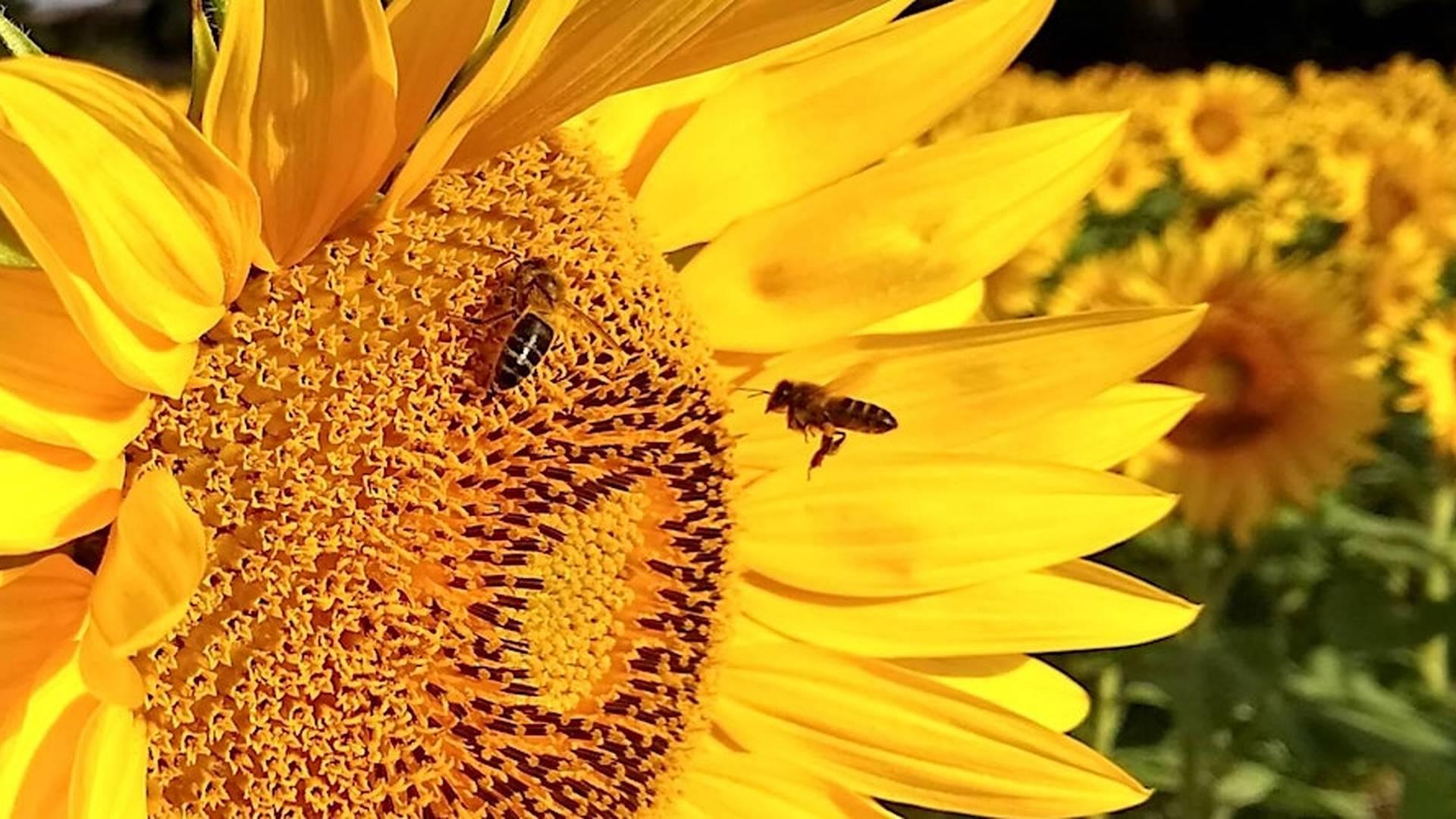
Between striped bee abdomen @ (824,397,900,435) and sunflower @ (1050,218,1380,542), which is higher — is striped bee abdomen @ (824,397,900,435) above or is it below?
below

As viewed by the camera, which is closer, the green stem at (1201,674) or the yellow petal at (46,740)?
the yellow petal at (46,740)

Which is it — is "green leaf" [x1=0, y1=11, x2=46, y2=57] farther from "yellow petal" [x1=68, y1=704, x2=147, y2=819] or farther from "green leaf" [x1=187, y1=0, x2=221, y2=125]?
"yellow petal" [x1=68, y1=704, x2=147, y2=819]

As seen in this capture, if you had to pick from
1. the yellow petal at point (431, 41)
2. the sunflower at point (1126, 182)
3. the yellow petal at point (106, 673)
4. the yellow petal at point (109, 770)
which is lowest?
the yellow petal at point (109, 770)

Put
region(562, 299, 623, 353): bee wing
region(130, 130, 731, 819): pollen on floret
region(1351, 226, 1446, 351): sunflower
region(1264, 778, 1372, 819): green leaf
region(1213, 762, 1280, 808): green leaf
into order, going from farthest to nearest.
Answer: region(1351, 226, 1446, 351): sunflower, region(1264, 778, 1372, 819): green leaf, region(1213, 762, 1280, 808): green leaf, region(562, 299, 623, 353): bee wing, region(130, 130, 731, 819): pollen on floret

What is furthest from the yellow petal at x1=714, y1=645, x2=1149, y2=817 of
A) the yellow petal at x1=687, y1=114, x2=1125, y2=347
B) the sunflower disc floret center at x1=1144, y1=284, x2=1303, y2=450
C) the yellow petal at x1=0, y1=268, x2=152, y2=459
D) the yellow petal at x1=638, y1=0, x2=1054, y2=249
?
the sunflower disc floret center at x1=1144, y1=284, x2=1303, y2=450

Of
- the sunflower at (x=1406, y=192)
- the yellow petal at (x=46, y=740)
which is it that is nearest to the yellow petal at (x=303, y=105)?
the yellow petal at (x=46, y=740)

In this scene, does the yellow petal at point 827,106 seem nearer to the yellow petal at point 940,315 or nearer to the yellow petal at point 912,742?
the yellow petal at point 940,315

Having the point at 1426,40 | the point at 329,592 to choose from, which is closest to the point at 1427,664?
the point at 329,592
